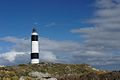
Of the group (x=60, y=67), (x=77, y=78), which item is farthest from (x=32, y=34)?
(x=77, y=78)

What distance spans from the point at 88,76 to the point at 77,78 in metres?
0.98

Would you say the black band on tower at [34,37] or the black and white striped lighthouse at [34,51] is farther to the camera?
the black band on tower at [34,37]

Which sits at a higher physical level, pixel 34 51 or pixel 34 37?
pixel 34 37

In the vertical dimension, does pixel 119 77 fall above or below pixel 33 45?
below

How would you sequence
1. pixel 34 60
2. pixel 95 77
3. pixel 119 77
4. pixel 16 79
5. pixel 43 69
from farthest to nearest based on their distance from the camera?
pixel 34 60
pixel 43 69
pixel 16 79
pixel 95 77
pixel 119 77

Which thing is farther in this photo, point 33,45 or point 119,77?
point 33,45

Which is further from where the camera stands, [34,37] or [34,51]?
[34,37]

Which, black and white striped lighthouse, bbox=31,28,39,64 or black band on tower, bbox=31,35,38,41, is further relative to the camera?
black band on tower, bbox=31,35,38,41

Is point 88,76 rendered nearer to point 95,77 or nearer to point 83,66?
point 95,77

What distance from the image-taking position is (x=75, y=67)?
61938 millimetres

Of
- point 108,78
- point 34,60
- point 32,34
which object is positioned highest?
point 32,34

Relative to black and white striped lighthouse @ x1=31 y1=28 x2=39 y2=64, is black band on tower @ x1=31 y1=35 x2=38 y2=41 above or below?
above

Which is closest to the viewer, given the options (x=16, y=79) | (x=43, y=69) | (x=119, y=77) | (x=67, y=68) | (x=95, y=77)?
(x=119, y=77)

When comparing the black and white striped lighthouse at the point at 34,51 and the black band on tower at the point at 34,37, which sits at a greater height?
the black band on tower at the point at 34,37
